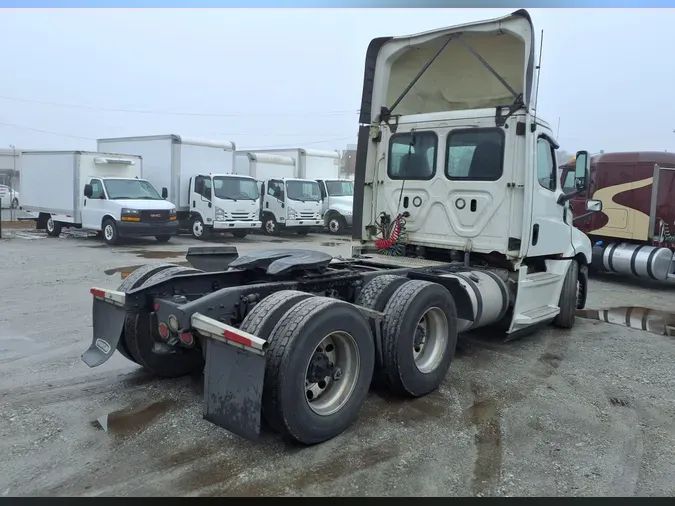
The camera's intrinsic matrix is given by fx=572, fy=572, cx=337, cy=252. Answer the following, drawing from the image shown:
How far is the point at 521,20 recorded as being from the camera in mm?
5859

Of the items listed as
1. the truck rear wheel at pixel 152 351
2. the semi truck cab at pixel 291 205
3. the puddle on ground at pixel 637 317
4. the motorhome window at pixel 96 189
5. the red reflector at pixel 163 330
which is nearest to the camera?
the red reflector at pixel 163 330

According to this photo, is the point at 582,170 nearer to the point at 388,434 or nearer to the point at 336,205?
the point at 388,434

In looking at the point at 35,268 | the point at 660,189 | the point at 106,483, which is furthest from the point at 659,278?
the point at 35,268

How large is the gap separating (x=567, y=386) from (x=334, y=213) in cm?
1686

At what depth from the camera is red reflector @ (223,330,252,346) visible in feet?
11.5

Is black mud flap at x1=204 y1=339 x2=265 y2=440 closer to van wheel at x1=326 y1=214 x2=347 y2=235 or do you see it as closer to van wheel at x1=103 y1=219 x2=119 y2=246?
van wheel at x1=103 y1=219 x2=119 y2=246

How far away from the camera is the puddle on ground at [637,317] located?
788 cm

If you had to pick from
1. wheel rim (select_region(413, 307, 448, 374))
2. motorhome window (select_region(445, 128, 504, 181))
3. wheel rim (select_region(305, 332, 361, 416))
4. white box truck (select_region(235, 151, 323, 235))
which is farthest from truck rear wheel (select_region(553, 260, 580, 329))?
white box truck (select_region(235, 151, 323, 235))

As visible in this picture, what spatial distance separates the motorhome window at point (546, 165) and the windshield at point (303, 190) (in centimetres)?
1478

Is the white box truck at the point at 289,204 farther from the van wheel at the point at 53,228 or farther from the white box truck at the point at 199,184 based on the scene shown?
the van wheel at the point at 53,228

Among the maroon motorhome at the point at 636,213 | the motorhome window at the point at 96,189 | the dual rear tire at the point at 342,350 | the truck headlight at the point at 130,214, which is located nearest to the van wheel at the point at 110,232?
the truck headlight at the point at 130,214

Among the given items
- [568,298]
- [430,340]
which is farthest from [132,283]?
[568,298]

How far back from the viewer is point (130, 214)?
1642 cm

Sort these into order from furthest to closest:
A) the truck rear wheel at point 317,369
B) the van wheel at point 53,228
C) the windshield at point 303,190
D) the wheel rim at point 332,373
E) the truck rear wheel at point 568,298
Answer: the windshield at point 303,190 < the van wheel at point 53,228 < the truck rear wheel at point 568,298 < the wheel rim at point 332,373 < the truck rear wheel at point 317,369
